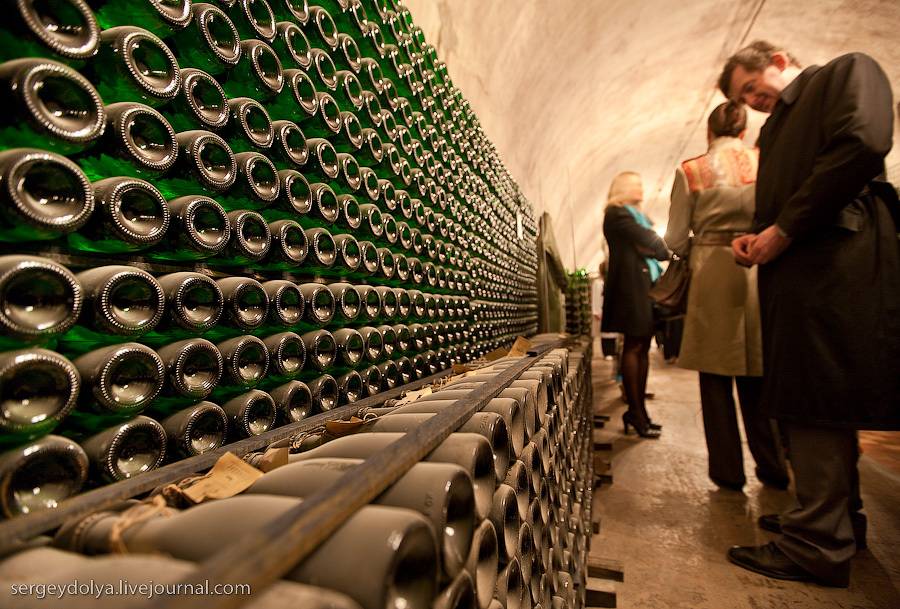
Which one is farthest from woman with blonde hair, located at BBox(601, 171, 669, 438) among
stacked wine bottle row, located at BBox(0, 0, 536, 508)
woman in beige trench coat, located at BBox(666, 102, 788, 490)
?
stacked wine bottle row, located at BBox(0, 0, 536, 508)

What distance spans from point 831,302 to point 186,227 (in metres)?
1.76

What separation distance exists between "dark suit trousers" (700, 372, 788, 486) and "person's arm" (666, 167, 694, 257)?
2.36 ft

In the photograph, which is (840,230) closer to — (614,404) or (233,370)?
(233,370)

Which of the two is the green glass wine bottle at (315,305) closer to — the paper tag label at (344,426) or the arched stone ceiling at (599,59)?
the paper tag label at (344,426)

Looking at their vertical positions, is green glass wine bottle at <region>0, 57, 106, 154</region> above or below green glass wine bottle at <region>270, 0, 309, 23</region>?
below

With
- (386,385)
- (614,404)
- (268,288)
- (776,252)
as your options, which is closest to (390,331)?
(386,385)

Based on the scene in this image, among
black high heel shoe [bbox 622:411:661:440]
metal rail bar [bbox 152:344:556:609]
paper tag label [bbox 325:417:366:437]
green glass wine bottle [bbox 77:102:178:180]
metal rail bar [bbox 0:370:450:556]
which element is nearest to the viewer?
metal rail bar [bbox 152:344:556:609]

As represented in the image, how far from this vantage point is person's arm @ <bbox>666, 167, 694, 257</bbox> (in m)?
2.40

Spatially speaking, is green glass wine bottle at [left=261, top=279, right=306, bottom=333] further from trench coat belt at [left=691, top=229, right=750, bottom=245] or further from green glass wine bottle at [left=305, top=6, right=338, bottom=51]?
trench coat belt at [left=691, top=229, right=750, bottom=245]

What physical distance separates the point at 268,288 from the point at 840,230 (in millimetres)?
1700

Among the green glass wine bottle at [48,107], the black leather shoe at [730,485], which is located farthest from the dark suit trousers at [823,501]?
the green glass wine bottle at [48,107]

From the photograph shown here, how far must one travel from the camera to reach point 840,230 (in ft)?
4.50

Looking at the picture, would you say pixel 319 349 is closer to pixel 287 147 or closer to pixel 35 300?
pixel 287 147

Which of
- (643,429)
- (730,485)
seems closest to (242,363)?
(730,485)
